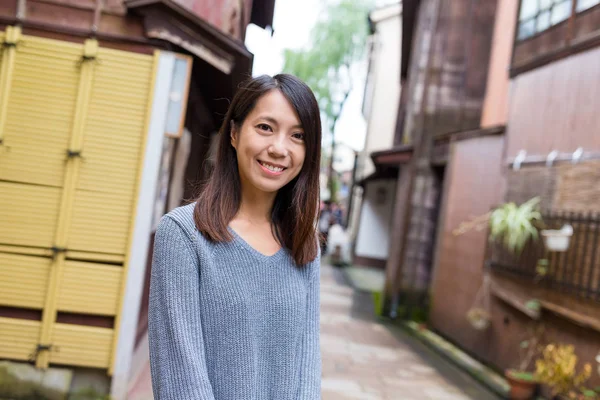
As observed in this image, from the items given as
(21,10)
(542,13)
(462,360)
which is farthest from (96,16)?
(462,360)

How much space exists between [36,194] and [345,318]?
7753 millimetres

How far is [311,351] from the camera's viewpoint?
197 centimetres

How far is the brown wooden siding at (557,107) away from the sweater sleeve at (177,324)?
244 inches

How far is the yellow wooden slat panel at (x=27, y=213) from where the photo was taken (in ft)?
17.5

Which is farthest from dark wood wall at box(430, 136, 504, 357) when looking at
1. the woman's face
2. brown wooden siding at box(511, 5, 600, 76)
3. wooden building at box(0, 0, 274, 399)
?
the woman's face

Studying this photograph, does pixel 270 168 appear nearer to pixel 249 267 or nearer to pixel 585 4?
pixel 249 267

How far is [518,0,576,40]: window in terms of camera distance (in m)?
8.00

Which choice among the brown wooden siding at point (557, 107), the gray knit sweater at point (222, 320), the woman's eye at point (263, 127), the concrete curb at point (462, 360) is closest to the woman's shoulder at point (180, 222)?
the gray knit sweater at point (222, 320)

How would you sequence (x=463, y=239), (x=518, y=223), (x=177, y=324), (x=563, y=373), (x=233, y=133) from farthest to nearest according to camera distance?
(x=463, y=239) → (x=518, y=223) → (x=563, y=373) → (x=233, y=133) → (x=177, y=324)

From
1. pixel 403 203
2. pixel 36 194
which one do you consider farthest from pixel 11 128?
pixel 403 203

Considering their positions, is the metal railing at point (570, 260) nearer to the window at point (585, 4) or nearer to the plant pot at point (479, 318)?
the plant pot at point (479, 318)

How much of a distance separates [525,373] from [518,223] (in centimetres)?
172

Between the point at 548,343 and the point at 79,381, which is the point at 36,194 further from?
the point at 548,343

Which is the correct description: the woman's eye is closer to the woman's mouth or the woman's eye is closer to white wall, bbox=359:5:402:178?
the woman's mouth
